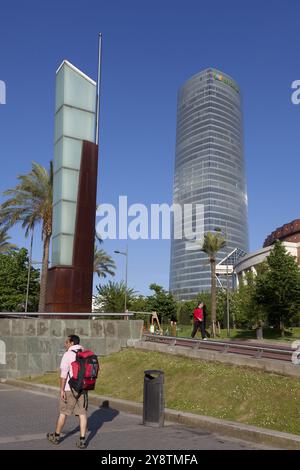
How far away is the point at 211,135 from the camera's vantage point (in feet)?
625

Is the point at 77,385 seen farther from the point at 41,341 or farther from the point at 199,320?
the point at 199,320

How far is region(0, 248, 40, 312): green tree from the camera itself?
44.9 m

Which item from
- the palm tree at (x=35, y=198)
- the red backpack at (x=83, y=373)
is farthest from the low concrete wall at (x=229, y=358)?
the palm tree at (x=35, y=198)

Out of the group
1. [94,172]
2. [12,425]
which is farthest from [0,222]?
[12,425]

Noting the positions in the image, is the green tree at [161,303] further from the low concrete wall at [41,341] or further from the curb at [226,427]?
the curb at [226,427]

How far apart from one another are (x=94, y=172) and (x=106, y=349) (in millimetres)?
6781

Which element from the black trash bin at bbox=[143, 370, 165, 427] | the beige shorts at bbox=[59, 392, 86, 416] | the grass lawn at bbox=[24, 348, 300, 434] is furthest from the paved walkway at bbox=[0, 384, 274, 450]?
the grass lawn at bbox=[24, 348, 300, 434]

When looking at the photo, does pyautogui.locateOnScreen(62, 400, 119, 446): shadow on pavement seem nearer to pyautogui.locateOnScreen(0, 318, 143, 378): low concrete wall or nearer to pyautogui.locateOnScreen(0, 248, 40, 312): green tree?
pyautogui.locateOnScreen(0, 318, 143, 378): low concrete wall

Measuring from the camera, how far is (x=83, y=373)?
24.9ft

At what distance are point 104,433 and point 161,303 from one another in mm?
49747

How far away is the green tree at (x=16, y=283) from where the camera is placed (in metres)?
44.9

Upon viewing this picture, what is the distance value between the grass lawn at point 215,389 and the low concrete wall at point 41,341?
1.36m

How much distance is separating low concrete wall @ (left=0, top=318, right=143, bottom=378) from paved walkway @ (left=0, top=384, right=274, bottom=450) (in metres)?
5.10
